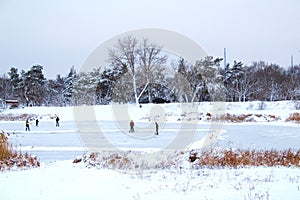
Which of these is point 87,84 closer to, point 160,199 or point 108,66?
point 108,66

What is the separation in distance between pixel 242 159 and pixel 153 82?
34.3 m

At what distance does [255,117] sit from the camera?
30.3m

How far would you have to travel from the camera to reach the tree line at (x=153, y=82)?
144 feet

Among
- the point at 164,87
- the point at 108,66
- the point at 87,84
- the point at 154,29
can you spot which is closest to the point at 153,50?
the point at 164,87

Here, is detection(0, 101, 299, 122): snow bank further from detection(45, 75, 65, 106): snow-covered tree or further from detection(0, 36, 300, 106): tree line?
detection(45, 75, 65, 106): snow-covered tree

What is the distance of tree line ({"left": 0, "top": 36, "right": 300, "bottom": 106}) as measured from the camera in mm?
43750

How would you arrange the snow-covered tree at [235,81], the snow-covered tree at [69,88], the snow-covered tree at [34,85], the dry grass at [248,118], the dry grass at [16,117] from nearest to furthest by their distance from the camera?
the dry grass at [248,118] < the dry grass at [16,117] < the snow-covered tree at [235,81] < the snow-covered tree at [34,85] < the snow-covered tree at [69,88]

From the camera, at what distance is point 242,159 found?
995cm

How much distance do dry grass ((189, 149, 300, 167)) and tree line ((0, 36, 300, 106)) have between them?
3051 cm

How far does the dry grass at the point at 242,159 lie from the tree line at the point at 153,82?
30.5m

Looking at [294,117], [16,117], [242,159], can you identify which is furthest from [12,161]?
[16,117]

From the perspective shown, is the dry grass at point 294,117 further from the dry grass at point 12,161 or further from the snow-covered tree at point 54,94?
the snow-covered tree at point 54,94

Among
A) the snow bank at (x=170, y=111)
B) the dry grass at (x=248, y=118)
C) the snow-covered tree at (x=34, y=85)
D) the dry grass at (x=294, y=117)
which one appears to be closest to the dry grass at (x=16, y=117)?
the snow bank at (x=170, y=111)

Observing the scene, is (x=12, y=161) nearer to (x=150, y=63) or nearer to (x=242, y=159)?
(x=242, y=159)
